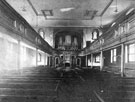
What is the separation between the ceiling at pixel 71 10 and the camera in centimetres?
1226

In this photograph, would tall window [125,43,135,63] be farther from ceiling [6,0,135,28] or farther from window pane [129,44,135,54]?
ceiling [6,0,135,28]

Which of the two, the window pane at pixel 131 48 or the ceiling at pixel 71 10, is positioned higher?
the ceiling at pixel 71 10

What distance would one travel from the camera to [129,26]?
514 cm

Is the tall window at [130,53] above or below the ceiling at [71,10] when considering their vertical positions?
below

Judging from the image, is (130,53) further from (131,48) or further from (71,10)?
(71,10)

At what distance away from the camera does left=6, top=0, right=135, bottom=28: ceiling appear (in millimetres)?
12265

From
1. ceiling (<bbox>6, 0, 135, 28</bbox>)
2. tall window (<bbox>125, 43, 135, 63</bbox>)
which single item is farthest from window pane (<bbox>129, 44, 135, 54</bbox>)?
ceiling (<bbox>6, 0, 135, 28</bbox>)

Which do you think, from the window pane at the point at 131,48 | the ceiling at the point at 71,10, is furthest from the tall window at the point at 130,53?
the ceiling at the point at 71,10


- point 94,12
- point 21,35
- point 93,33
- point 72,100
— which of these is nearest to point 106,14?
point 94,12

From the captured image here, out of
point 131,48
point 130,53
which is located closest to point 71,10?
point 131,48

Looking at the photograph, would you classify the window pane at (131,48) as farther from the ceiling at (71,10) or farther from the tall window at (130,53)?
the ceiling at (71,10)

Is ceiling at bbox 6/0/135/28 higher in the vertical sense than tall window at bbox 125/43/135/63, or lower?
higher

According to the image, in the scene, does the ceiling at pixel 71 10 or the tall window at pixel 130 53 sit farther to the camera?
the ceiling at pixel 71 10

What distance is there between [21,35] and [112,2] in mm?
7849
